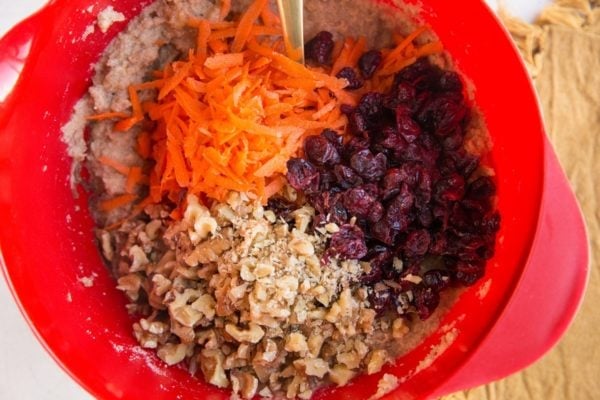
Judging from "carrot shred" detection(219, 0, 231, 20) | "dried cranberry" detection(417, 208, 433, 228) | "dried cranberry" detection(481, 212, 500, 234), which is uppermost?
"carrot shred" detection(219, 0, 231, 20)

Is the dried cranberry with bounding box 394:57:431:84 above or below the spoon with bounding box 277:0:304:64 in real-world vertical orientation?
below

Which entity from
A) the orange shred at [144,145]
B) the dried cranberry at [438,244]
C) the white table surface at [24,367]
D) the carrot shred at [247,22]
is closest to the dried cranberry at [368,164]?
the dried cranberry at [438,244]

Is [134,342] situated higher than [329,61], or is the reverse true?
[329,61]

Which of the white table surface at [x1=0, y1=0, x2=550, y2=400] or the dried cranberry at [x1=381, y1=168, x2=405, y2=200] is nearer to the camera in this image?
the dried cranberry at [x1=381, y1=168, x2=405, y2=200]

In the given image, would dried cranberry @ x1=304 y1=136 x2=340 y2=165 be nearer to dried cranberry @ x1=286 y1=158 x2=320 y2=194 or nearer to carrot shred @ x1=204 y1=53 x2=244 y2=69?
dried cranberry @ x1=286 y1=158 x2=320 y2=194

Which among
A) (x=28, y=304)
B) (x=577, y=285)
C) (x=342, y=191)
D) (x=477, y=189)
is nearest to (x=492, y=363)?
(x=577, y=285)

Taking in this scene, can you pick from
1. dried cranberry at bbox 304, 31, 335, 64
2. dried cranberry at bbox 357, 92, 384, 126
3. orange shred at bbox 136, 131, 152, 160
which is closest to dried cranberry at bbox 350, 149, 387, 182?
dried cranberry at bbox 357, 92, 384, 126

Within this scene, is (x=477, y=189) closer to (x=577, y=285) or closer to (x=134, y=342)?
(x=577, y=285)
